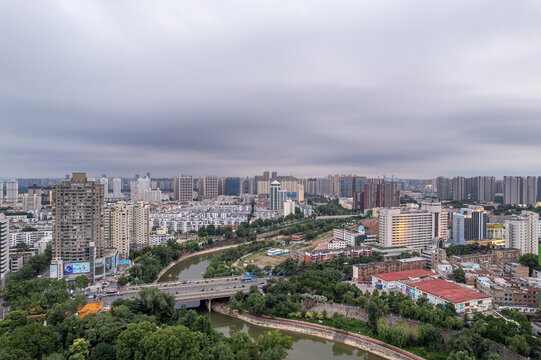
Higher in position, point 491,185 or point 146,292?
point 491,185

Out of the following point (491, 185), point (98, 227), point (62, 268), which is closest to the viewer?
point (62, 268)

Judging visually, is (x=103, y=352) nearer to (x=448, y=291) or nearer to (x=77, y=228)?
(x=77, y=228)

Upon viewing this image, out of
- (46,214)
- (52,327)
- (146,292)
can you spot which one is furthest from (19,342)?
(46,214)

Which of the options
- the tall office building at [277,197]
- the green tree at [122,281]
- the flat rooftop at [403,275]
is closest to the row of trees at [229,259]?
the green tree at [122,281]

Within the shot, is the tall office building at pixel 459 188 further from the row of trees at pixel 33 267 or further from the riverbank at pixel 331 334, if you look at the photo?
the row of trees at pixel 33 267

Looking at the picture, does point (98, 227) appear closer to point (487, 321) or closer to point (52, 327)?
point (52, 327)
